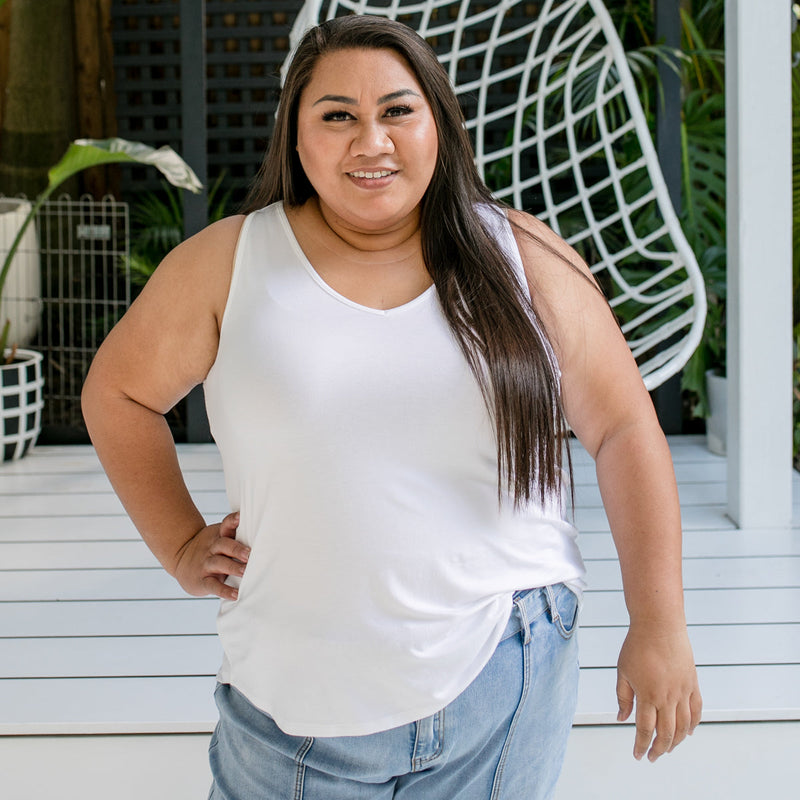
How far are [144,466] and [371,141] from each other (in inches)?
16.3

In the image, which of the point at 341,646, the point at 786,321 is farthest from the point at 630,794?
the point at 786,321

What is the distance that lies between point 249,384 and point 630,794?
3.08 ft

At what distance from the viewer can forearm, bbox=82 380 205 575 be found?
109 centimetres

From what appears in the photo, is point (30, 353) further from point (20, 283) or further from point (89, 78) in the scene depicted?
point (89, 78)

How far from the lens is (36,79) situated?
13.7 feet

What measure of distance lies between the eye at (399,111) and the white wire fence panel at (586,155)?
990 millimetres

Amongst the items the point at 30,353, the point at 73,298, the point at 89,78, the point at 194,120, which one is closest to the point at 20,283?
the point at 73,298

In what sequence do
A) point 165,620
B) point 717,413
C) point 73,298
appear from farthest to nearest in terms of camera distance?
point 73,298
point 717,413
point 165,620

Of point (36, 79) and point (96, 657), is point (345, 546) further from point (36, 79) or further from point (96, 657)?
point (36, 79)

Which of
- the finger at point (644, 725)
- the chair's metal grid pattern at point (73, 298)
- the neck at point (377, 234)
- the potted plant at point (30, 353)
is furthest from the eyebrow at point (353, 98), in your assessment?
the chair's metal grid pattern at point (73, 298)

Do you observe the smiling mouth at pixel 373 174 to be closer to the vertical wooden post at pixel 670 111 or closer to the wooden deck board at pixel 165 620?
the wooden deck board at pixel 165 620

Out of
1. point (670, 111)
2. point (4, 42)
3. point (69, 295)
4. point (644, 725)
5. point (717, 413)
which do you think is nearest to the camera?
point (644, 725)

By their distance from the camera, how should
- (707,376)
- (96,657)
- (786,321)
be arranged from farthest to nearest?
(707,376) → (786,321) → (96,657)

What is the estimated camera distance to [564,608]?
1046 millimetres
